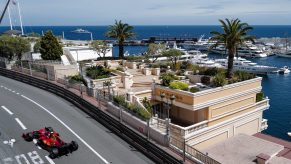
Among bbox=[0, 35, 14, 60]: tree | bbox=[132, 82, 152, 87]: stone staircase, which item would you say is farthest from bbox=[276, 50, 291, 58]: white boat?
bbox=[0, 35, 14, 60]: tree

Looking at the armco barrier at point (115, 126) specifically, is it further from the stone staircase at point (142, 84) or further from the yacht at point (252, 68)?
the yacht at point (252, 68)

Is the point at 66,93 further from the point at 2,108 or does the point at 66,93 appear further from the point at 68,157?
the point at 68,157

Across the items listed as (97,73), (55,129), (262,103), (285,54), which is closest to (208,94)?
(262,103)

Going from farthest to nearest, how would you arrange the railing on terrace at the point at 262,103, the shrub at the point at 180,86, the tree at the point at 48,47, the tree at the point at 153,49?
the tree at the point at 153,49 → the tree at the point at 48,47 → the railing on terrace at the point at 262,103 → the shrub at the point at 180,86

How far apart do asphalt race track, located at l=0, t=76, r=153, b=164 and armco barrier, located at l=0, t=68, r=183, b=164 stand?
0.44 meters

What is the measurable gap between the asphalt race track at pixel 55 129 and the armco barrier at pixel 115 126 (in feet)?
1.44

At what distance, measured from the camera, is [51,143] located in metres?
18.5

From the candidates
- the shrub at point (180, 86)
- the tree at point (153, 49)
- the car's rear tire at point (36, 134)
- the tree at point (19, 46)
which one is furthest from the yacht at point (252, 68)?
the car's rear tire at point (36, 134)

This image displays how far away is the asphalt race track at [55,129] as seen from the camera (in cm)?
1788

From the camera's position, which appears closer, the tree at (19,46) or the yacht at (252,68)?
the tree at (19,46)

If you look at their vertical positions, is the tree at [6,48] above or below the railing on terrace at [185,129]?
above

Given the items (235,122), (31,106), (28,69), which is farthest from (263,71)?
(31,106)

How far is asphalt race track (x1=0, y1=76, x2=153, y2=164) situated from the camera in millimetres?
17875

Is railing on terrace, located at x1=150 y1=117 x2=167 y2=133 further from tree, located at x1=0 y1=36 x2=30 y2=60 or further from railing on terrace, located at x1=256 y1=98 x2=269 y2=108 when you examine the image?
tree, located at x1=0 y1=36 x2=30 y2=60
